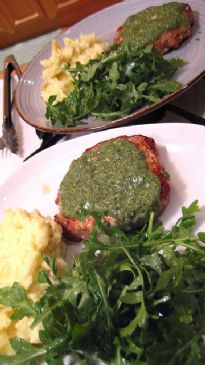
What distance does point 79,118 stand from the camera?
8.14ft

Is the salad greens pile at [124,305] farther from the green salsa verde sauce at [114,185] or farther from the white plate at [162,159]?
the white plate at [162,159]

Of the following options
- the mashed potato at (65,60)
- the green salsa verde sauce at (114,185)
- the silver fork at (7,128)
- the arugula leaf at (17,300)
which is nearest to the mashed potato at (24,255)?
the arugula leaf at (17,300)

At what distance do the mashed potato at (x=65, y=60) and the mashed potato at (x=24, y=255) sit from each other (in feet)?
3.60

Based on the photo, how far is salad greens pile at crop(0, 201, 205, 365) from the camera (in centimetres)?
141

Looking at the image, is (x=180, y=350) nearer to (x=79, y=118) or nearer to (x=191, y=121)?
(x=191, y=121)

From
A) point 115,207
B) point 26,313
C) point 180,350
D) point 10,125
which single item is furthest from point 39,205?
point 180,350

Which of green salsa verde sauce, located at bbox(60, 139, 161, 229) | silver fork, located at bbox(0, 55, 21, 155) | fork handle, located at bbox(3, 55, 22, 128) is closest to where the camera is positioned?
green salsa verde sauce, located at bbox(60, 139, 161, 229)

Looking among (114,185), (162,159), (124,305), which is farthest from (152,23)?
(124,305)

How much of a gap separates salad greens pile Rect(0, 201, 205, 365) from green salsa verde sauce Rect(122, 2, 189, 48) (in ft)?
5.37

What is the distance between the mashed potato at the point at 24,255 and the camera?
1640 mm

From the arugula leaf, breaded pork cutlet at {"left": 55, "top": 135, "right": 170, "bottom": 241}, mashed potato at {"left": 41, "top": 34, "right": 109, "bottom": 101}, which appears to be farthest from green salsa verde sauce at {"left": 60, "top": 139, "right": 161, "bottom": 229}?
mashed potato at {"left": 41, "top": 34, "right": 109, "bottom": 101}

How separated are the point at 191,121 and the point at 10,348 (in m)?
1.57

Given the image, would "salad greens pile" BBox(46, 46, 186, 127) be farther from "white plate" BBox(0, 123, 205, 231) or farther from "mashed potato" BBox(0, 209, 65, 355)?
"mashed potato" BBox(0, 209, 65, 355)

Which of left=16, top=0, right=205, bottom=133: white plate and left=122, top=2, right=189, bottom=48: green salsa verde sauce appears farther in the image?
left=122, top=2, right=189, bottom=48: green salsa verde sauce
